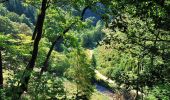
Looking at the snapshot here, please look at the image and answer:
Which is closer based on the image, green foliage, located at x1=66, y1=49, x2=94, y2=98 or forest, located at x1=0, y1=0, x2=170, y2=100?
forest, located at x1=0, y1=0, x2=170, y2=100

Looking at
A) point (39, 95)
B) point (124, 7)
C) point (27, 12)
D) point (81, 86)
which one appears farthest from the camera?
point (27, 12)

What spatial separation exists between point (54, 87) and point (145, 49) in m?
5.70

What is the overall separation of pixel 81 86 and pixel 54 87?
14478 millimetres

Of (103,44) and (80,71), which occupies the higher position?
(103,44)

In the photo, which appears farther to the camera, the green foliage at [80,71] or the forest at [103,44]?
the green foliage at [80,71]

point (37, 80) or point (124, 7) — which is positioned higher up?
point (124, 7)

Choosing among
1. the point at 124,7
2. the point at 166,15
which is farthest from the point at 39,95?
the point at 166,15

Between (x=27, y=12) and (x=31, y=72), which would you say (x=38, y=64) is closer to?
(x=31, y=72)

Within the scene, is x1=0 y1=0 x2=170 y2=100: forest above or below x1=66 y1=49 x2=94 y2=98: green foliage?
above

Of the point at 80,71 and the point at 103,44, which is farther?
the point at 80,71

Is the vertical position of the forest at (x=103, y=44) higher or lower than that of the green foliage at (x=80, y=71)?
higher

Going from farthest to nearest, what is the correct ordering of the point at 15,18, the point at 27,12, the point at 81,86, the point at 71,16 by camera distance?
the point at 27,12
the point at 15,18
the point at 81,86
the point at 71,16

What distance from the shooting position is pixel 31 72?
501 inches

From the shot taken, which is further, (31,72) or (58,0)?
(58,0)
